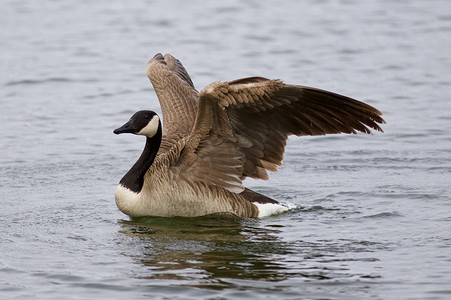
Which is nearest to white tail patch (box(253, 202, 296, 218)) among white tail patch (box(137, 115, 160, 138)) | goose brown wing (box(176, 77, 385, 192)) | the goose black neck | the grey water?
the grey water

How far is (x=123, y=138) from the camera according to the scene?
15.0 metres

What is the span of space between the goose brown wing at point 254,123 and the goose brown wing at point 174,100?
3.31ft

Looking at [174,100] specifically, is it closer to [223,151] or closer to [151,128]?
[151,128]

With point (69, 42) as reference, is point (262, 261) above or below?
below

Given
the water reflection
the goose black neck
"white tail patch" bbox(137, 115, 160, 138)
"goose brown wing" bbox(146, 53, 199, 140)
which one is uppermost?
"goose brown wing" bbox(146, 53, 199, 140)

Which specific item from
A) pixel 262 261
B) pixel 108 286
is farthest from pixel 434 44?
pixel 108 286

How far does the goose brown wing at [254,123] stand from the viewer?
930cm

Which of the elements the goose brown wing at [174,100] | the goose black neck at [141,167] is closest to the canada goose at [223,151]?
the goose black neck at [141,167]

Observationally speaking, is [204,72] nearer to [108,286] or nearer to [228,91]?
[228,91]

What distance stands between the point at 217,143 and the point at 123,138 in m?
4.95

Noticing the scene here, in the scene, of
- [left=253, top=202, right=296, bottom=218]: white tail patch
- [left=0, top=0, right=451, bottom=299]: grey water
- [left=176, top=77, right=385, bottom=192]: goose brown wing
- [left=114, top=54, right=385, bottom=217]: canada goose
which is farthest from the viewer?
[left=253, top=202, right=296, bottom=218]: white tail patch

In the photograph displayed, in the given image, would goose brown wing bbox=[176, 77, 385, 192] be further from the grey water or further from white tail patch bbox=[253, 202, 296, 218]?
the grey water

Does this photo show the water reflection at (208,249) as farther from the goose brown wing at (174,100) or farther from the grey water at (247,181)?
the goose brown wing at (174,100)

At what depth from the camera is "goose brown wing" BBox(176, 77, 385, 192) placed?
9.30 m
